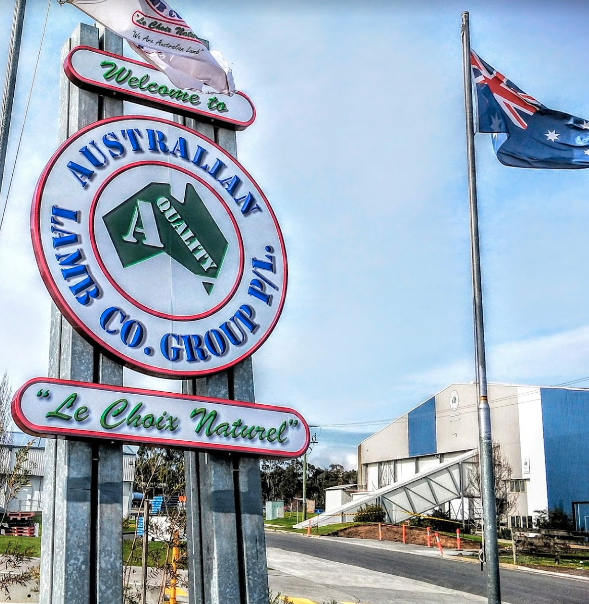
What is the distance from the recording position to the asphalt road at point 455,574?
21.3 meters

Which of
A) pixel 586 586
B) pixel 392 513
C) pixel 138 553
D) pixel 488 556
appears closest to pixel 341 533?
pixel 392 513

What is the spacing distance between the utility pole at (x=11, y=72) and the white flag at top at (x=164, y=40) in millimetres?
981

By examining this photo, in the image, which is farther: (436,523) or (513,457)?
(513,457)

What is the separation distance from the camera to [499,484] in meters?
43.4

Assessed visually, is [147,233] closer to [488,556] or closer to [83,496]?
[83,496]

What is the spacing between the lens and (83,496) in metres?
7.68

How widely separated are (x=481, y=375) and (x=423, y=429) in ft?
138

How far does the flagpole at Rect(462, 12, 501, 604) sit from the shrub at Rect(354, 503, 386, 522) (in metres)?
35.4

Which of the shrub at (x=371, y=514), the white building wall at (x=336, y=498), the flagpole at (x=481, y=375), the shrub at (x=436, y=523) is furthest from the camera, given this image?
the white building wall at (x=336, y=498)

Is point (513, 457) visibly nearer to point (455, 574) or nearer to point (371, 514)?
point (371, 514)

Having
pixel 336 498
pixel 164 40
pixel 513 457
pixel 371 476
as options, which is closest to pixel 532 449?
pixel 513 457

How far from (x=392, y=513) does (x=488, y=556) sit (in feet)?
116

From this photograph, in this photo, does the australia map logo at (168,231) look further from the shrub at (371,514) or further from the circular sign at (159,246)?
the shrub at (371,514)

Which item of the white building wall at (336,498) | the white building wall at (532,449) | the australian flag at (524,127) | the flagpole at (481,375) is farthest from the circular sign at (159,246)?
the white building wall at (336,498)
